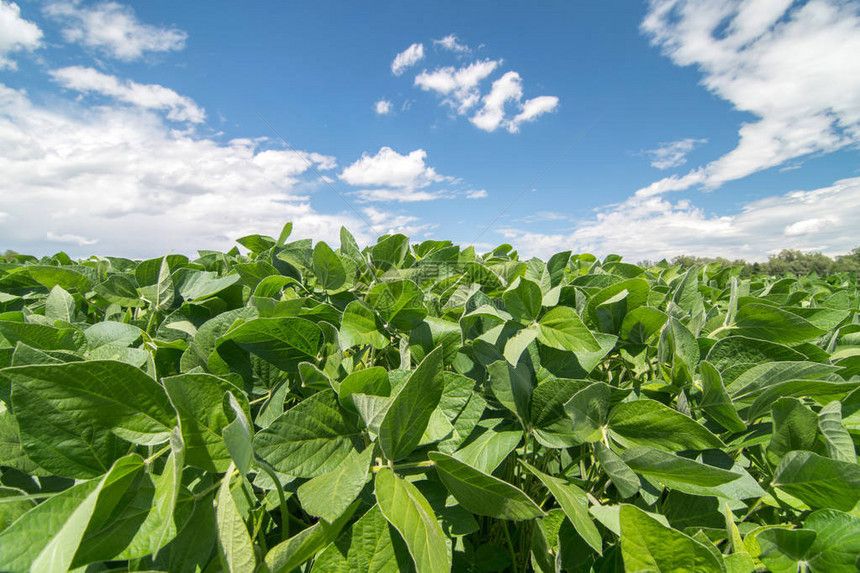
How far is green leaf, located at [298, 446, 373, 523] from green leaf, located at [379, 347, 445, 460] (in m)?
0.05

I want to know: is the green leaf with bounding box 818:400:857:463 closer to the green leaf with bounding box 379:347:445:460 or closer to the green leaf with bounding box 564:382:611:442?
the green leaf with bounding box 564:382:611:442

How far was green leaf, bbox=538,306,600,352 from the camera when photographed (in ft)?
2.67

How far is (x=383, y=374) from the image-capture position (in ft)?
2.21

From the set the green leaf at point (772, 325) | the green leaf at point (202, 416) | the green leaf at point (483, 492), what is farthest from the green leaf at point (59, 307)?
the green leaf at point (772, 325)

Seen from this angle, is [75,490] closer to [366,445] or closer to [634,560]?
[366,445]

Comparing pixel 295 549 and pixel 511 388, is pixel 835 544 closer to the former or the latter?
pixel 511 388

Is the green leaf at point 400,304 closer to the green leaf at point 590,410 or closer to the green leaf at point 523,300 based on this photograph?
the green leaf at point 523,300

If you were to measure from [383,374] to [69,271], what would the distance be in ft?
4.63

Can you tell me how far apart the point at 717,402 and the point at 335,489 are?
29.0 inches

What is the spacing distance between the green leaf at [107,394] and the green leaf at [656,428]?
0.76 metres

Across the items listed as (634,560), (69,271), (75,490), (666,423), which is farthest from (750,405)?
(69,271)

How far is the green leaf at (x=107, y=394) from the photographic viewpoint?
529mm

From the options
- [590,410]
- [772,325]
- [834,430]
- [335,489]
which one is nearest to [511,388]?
[590,410]

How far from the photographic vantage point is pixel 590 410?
2.30 feet
